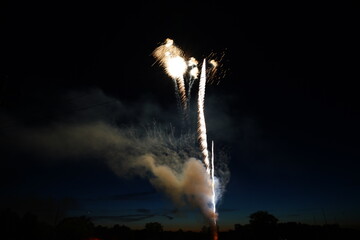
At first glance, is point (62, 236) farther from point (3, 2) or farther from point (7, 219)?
point (3, 2)

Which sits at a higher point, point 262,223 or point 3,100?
point 262,223

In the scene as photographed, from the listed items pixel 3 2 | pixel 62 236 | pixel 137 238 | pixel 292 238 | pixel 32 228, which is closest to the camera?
pixel 3 2

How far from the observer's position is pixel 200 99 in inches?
949

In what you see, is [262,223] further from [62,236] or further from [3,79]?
[3,79]

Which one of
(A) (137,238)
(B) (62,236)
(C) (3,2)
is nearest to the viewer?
(C) (3,2)

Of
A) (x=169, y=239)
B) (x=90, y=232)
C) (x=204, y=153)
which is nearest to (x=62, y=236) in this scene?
(x=90, y=232)

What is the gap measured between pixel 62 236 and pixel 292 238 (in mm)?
74540

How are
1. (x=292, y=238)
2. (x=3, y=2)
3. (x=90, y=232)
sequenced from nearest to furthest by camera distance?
1. (x=3, y=2)
2. (x=90, y=232)
3. (x=292, y=238)

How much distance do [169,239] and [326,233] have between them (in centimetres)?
5912

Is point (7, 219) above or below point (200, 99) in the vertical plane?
below

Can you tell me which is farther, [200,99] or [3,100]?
[200,99]

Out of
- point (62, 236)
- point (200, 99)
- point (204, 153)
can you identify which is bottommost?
point (62, 236)

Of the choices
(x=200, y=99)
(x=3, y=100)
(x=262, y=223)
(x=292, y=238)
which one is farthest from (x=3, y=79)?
(x=292, y=238)

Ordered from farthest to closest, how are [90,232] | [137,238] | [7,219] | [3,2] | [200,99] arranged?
[137,238] → [90,232] → [7,219] → [200,99] → [3,2]
